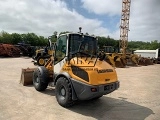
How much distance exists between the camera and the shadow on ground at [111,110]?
577cm

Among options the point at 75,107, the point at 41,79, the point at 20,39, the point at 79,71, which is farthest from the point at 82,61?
the point at 20,39

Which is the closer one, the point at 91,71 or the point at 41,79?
the point at 91,71

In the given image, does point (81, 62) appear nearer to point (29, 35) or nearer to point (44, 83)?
point (44, 83)

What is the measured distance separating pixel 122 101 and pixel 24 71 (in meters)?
4.48

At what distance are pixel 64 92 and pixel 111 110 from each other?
5.13 ft

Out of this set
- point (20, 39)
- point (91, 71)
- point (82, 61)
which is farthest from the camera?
point (20, 39)

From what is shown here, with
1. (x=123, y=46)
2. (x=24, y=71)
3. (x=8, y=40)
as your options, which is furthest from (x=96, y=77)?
(x=8, y=40)

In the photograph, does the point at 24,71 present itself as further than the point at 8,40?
No

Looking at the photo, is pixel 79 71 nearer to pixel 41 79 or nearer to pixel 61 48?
pixel 61 48

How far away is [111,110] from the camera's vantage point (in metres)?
6.29

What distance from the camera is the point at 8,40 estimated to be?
52312 millimetres

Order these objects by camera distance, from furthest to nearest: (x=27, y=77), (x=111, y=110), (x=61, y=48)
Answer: (x=27, y=77) → (x=61, y=48) → (x=111, y=110)

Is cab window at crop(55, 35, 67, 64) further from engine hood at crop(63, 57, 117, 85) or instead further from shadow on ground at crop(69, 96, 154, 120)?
shadow on ground at crop(69, 96, 154, 120)

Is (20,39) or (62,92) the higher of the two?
(20,39)
